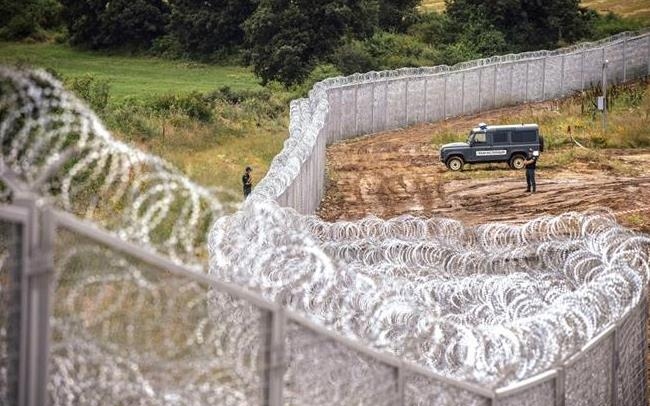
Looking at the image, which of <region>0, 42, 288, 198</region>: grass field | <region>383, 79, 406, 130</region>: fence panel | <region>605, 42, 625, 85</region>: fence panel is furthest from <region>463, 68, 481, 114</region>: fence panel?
<region>605, 42, 625, 85</region>: fence panel

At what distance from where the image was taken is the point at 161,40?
70.0 metres

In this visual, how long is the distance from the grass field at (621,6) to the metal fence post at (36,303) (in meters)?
73.2

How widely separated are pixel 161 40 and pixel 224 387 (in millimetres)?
65546

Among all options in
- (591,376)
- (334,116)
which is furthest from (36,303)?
(334,116)

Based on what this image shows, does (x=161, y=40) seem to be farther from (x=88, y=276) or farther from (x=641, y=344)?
(x=88, y=276)

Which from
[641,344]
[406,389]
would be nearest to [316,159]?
[641,344]

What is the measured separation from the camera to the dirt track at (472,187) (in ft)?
102

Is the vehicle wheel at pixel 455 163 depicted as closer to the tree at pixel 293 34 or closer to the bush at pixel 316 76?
the bush at pixel 316 76

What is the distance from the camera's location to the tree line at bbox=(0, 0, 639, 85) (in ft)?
174

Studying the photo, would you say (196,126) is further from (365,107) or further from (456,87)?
(456,87)

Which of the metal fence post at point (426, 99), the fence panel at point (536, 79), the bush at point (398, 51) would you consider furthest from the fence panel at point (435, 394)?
the bush at point (398, 51)

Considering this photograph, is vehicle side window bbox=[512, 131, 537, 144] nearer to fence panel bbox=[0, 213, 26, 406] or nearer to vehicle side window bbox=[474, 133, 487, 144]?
vehicle side window bbox=[474, 133, 487, 144]

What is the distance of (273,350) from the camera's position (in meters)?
5.23

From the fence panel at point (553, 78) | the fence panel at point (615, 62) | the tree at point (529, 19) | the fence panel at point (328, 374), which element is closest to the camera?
the fence panel at point (328, 374)
